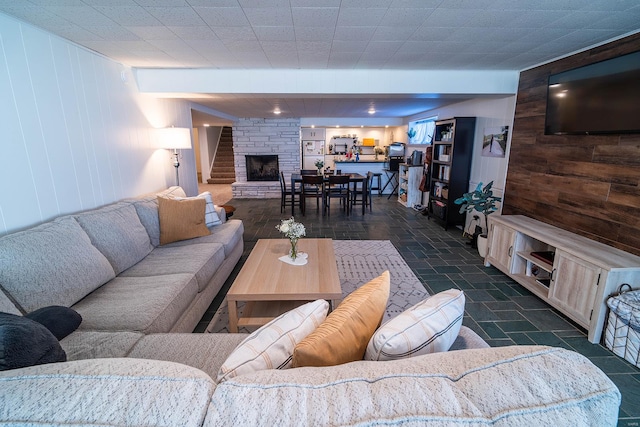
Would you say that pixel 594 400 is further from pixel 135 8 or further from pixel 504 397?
pixel 135 8

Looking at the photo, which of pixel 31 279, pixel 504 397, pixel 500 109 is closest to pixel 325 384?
pixel 504 397

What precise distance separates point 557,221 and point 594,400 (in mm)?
2920

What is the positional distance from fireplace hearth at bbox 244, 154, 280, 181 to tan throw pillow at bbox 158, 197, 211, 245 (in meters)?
5.19

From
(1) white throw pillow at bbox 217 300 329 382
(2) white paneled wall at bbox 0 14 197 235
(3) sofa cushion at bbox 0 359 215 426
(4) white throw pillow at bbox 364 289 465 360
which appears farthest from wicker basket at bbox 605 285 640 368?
(2) white paneled wall at bbox 0 14 197 235

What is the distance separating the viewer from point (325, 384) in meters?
0.64

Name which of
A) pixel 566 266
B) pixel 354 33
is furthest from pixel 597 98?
pixel 354 33

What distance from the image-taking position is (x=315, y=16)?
1960 mm

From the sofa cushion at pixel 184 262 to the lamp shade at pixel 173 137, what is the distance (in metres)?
1.48

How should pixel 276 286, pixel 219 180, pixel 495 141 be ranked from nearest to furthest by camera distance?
pixel 276 286 < pixel 495 141 < pixel 219 180

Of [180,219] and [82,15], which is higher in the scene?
[82,15]

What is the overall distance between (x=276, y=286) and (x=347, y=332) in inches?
47.1

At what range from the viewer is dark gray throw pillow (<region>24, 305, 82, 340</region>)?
53.3 inches

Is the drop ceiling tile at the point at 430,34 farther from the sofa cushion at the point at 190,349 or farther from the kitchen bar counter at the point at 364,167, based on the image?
the kitchen bar counter at the point at 364,167

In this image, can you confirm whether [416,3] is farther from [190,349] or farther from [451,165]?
[451,165]
